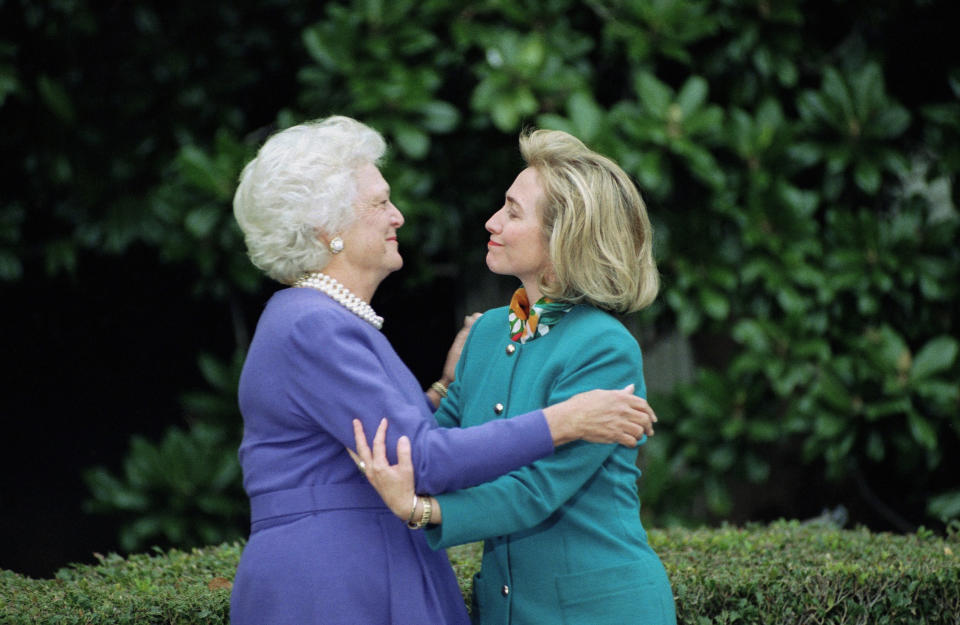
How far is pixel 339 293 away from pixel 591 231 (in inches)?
23.0

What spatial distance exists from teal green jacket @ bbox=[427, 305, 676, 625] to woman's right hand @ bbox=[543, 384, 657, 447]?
7 cm

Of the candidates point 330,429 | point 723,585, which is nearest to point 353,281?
point 330,429

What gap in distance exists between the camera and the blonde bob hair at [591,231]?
102 inches

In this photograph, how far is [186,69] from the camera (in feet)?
18.6

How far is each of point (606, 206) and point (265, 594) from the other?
113cm

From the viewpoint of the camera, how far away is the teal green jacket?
2395mm

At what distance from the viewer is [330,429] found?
7.73 ft

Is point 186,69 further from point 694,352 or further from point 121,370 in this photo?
point 694,352

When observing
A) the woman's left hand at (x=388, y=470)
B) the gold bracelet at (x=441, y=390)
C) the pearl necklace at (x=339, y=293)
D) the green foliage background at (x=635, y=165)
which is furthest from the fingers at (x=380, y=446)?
the green foliage background at (x=635, y=165)

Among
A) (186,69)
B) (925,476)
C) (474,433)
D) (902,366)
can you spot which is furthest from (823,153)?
(474,433)

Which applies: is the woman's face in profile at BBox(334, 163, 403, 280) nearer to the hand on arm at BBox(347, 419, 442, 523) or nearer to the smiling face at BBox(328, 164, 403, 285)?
the smiling face at BBox(328, 164, 403, 285)

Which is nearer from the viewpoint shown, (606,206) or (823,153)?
(606,206)

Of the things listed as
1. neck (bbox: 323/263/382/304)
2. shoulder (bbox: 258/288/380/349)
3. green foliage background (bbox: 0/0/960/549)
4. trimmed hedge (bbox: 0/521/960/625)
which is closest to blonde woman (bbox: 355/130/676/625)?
shoulder (bbox: 258/288/380/349)

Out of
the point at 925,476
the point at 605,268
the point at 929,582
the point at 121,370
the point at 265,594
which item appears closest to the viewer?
the point at 265,594
